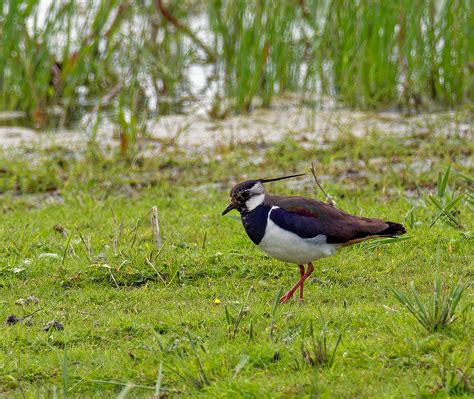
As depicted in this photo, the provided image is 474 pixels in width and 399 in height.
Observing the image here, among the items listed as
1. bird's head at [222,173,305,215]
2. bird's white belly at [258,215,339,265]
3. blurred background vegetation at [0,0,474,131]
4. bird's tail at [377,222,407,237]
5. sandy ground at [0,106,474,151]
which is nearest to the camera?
bird's white belly at [258,215,339,265]

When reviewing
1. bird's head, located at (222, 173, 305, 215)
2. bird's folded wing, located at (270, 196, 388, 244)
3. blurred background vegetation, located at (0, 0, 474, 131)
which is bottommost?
bird's folded wing, located at (270, 196, 388, 244)

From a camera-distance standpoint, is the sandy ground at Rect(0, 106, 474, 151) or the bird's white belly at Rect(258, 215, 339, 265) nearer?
the bird's white belly at Rect(258, 215, 339, 265)

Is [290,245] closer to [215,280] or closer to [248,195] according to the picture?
[248,195]

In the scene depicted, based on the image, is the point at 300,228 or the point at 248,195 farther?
the point at 248,195

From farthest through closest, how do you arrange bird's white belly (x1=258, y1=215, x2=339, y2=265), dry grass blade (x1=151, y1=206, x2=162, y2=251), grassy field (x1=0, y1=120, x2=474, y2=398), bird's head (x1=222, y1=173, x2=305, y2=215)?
dry grass blade (x1=151, y1=206, x2=162, y2=251)
bird's head (x1=222, y1=173, x2=305, y2=215)
bird's white belly (x1=258, y1=215, x2=339, y2=265)
grassy field (x1=0, y1=120, x2=474, y2=398)

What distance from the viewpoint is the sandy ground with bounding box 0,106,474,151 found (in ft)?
30.9

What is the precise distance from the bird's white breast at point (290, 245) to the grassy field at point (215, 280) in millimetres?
263

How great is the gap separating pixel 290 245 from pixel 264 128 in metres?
5.06

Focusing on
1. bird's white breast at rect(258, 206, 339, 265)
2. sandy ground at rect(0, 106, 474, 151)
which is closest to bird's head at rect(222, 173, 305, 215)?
bird's white breast at rect(258, 206, 339, 265)

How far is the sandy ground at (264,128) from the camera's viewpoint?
9.42m

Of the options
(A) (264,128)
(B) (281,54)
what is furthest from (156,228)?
(B) (281,54)

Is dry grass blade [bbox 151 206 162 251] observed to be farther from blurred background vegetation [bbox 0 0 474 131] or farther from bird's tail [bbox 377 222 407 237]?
blurred background vegetation [bbox 0 0 474 131]

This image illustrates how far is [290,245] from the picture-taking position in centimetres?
517

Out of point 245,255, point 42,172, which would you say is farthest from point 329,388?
point 42,172
